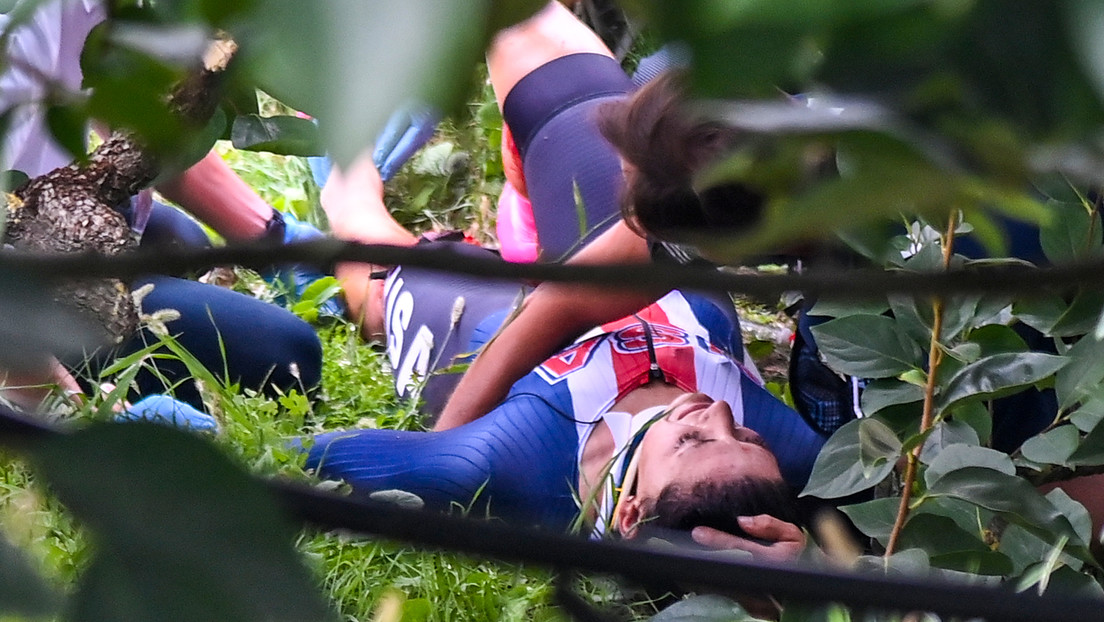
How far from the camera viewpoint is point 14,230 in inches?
38.2

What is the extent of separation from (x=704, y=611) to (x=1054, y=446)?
0.42 meters

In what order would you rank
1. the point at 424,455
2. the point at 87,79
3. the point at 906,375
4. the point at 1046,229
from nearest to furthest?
the point at 87,79
the point at 1046,229
the point at 906,375
the point at 424,455

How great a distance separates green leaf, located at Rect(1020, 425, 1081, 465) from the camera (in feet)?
3.06

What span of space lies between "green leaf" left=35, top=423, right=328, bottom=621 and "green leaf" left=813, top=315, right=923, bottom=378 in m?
0.89

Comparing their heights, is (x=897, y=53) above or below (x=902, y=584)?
above

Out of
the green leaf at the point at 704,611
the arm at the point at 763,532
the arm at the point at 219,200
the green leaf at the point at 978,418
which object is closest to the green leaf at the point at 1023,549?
the green leaf at the point at 978,418

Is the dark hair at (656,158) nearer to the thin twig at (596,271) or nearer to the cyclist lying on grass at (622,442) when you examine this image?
the cyclist lying on grass at (622,442)

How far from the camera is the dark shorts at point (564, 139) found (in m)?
2.13

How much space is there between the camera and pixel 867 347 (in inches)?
40.0

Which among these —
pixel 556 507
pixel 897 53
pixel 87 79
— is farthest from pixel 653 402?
pixel 897 53

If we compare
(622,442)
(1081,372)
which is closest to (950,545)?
(1081,372)

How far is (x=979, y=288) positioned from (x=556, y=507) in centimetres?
161

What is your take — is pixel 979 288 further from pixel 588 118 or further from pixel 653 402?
pixel 588 118

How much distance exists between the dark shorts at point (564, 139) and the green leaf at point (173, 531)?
1833 millimetres
